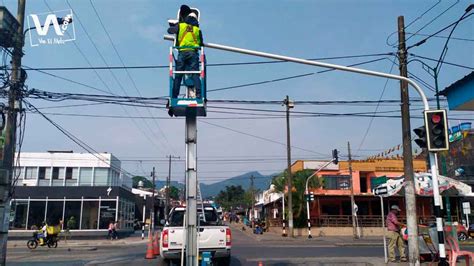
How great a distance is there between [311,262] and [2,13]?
13530 millimetres

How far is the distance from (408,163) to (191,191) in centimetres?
867

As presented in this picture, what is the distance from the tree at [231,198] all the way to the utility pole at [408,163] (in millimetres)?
111992

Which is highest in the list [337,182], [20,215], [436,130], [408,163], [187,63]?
[337,182]

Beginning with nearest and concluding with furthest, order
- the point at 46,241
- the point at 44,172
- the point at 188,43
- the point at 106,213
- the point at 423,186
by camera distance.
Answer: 1. the point at 188,43
2. the point at 423,186
3. the point at 46,241
4. the point at 106,213
5. the point at 44,172

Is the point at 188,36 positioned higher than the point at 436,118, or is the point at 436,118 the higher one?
the point at 188,36

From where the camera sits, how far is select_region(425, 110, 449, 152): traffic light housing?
11.3 meters

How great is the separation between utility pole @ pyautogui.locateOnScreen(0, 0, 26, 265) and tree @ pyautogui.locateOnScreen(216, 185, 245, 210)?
112642 mm

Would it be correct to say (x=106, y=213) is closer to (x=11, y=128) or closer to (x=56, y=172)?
(x=56, y=172)

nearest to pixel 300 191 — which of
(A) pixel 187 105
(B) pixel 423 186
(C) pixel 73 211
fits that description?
(C) pixel 73 211

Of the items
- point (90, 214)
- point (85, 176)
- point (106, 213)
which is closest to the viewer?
point (90, 214)

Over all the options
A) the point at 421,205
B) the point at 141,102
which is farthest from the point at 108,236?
the point at 421,205

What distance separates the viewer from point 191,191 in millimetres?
9586

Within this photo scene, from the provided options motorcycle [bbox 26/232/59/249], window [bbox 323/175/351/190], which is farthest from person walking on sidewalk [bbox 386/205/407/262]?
window [bbox 323/175/351/190]

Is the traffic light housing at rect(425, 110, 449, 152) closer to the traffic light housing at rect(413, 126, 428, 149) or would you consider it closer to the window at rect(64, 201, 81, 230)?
the traffic light housing at rect(413, 126, 428, 149)
